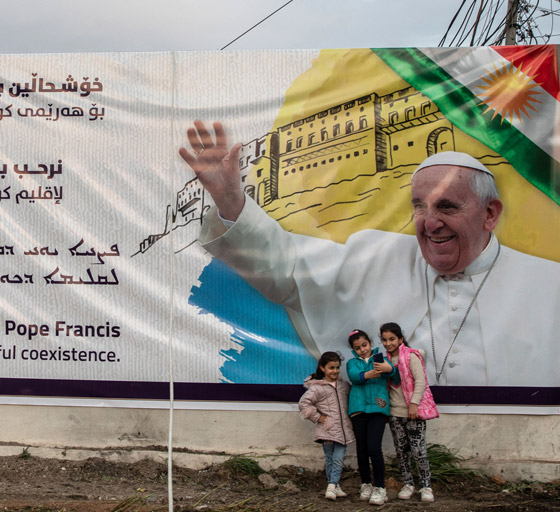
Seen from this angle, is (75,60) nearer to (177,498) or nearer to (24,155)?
(24,155)

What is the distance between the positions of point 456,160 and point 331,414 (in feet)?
6.50

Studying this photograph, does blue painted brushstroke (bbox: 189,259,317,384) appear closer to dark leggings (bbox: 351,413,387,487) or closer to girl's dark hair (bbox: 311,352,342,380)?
girl's dark hair (bbox: 311,352,342,380)

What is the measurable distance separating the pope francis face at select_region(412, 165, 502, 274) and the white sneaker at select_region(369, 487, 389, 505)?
5.13 ft

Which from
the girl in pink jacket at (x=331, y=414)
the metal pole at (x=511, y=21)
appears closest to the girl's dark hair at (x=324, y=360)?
the girl in pink jacket at (x=331, y=414)

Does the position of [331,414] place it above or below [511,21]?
below

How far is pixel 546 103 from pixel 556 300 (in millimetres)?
1403

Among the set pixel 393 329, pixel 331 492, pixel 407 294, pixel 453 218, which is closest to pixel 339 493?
pixel 331 492

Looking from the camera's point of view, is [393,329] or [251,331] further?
[251,331]

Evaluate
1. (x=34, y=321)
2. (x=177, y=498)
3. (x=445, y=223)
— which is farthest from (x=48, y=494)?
(x=445, y=223)

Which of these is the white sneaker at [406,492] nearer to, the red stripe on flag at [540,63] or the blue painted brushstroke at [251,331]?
the blue painted brushstroke at [251,331]

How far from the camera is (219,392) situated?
4.65 metres

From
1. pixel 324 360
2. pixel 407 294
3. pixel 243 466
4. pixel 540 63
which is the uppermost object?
pixel 540 63

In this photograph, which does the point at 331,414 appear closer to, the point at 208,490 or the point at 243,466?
the point at 243,466

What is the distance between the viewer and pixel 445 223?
457 cm
